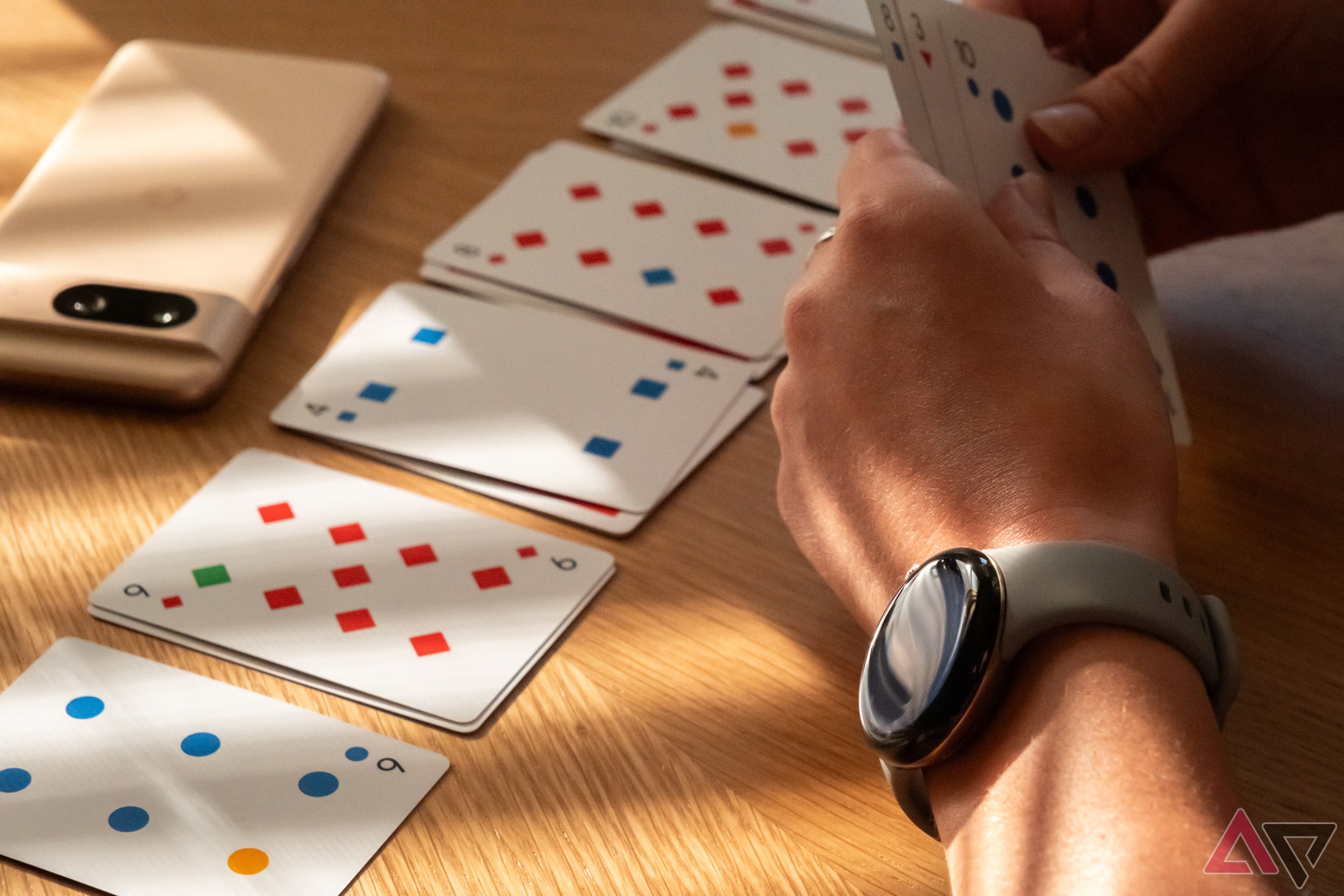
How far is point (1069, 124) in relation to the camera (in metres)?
0.86

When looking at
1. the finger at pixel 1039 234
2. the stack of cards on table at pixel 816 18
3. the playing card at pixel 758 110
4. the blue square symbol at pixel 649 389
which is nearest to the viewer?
the finger at pixel 1039 234

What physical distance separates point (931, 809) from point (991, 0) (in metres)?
0.64

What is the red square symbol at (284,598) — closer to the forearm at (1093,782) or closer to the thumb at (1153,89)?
the forearm at (1093,782)

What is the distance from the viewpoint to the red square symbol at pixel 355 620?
2.53ft

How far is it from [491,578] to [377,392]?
0.21 meters

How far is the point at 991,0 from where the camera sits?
993 millimetres

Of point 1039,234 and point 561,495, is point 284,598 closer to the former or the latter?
point 561,495

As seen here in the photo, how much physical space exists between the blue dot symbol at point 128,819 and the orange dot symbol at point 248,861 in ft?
0.18

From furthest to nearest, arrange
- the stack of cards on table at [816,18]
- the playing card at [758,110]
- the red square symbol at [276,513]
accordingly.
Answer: the stack of cards on table at [816,18] < the playing card at [758,110] < the red square symbol at [276,513]

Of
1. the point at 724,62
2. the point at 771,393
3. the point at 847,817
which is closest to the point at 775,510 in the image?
the point at 771,393

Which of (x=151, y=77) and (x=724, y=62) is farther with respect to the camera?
(x=724, y=62)

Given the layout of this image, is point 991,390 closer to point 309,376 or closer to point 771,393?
point 771,393

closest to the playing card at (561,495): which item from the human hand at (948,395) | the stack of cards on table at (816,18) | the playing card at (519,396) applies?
the playing card at (519,396)
